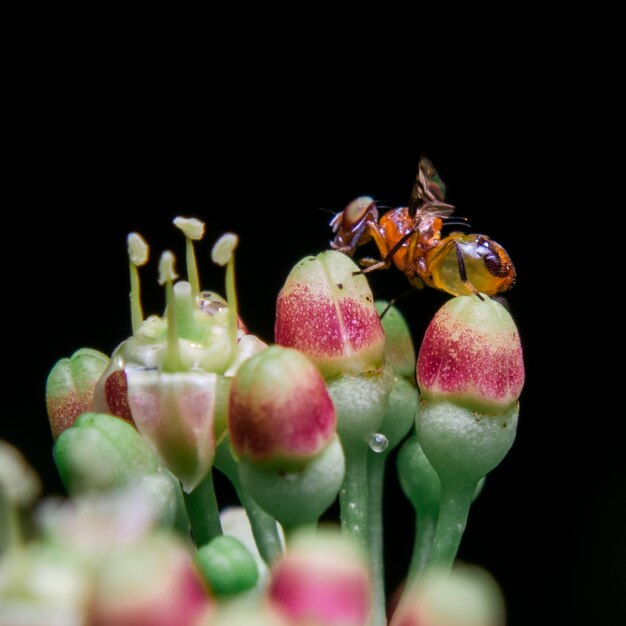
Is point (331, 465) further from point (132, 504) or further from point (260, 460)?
point (132, 504)

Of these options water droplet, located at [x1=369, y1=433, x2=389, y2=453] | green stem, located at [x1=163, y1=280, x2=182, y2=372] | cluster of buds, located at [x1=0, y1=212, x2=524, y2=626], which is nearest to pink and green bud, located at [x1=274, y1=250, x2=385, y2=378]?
cluster of buds, located at [x1=0, y1=212, x2=524, y2=626]

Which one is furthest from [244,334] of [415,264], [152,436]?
[415,264]

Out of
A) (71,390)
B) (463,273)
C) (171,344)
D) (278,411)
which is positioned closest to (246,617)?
(278,411)

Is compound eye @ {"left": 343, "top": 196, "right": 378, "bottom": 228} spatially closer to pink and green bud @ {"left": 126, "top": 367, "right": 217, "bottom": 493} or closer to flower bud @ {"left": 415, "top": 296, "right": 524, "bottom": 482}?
flower bud @ {"left": 415, "top": 296, "right": 524, "bottom": 482}

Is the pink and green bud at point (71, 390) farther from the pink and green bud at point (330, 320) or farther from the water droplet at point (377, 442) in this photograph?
the water droplet at point (377, 442)

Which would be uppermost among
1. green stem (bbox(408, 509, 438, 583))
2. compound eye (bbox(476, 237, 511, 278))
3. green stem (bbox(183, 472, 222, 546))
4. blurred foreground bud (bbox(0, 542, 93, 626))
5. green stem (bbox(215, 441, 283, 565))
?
compound eye (bbox(476, 237, 511, 278))

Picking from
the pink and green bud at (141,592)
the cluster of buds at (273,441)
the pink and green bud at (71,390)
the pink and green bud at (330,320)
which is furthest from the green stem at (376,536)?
the pink and green bud at (141,592)

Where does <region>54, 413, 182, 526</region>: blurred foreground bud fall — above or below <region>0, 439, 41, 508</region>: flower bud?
below
